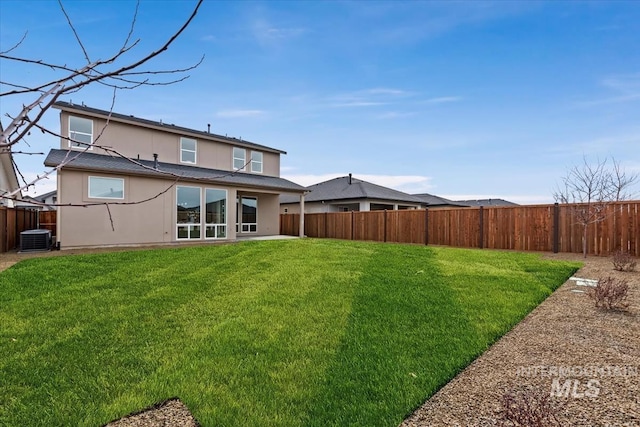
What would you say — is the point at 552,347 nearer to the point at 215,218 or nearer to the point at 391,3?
the point at 391,3

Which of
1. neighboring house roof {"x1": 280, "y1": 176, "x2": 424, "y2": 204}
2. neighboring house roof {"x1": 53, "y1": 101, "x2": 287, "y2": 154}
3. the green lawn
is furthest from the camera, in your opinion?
neighboring house roof {"x1": 280, "y1": 176, "x2": 424, "y2": 204}

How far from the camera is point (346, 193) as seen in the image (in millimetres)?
25047

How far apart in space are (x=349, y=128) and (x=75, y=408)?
1540 centimetres

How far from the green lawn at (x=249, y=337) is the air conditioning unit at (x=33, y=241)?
5364 millimetres

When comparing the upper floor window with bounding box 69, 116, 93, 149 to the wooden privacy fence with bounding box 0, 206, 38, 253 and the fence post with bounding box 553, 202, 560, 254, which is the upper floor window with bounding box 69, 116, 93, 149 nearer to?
the wooden privacy fence with bounding box 0, 206, 38, 253

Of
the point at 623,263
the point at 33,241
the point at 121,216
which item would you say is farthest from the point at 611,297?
the point at 33,241

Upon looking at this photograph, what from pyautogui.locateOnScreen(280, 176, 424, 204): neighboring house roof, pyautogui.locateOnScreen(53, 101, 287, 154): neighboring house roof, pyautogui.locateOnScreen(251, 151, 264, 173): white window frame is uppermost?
pyautogui.locateOnScreen(53, 101, 287, 154): neighboring house roof

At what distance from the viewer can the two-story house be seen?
499 inches

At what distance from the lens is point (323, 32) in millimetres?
9414

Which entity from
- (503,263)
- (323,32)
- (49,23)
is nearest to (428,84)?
(323,32)

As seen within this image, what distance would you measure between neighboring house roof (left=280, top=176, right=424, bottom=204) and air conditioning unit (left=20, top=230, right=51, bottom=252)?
46.8 ft

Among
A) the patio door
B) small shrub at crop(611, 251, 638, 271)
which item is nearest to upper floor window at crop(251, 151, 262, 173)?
the patio door

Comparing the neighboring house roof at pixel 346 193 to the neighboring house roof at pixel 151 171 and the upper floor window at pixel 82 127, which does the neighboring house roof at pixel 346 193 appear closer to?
the neighboring house roof at pixel 151 171

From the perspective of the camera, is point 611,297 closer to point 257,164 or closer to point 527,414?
point 527,414
